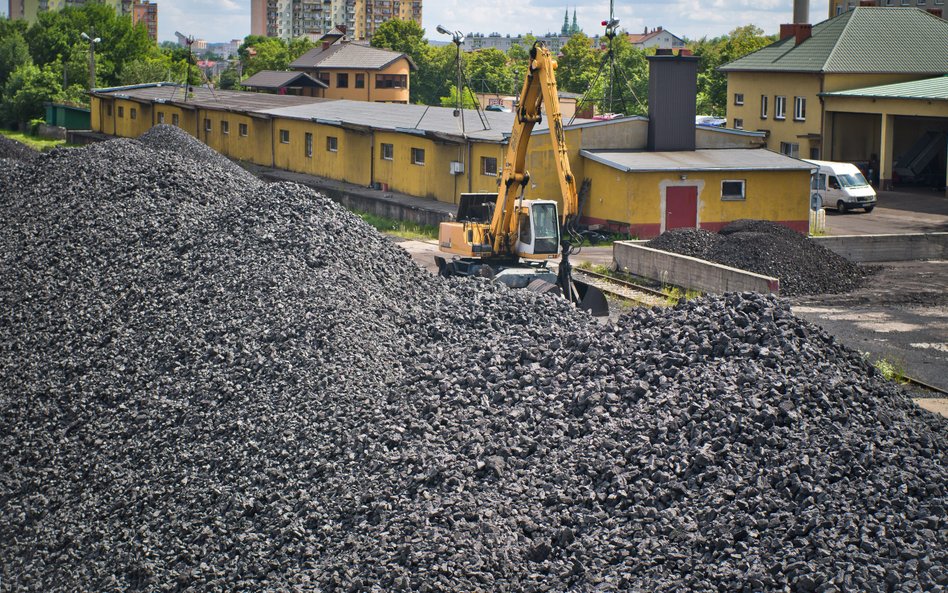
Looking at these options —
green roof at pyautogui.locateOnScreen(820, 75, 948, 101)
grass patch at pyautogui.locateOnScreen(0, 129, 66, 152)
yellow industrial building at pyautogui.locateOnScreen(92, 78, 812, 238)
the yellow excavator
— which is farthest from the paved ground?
grass patch at pyautogui.locateOnScreen(0, 129, 66, 152)

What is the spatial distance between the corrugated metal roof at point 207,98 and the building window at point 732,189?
23.5 m

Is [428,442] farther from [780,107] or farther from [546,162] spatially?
[780,107]

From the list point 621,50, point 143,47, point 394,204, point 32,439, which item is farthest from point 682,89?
point 143,47

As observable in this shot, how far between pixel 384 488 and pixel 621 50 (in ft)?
306

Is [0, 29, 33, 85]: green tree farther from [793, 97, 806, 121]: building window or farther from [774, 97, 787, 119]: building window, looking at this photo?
[793, 97, 806, 121]: building window

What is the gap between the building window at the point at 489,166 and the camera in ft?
112

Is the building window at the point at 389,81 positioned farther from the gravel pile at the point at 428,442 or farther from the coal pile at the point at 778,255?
the gravel pile at the point at 428,442

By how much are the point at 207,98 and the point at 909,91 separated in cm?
3398

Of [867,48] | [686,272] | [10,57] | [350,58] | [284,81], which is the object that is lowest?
[686,272]

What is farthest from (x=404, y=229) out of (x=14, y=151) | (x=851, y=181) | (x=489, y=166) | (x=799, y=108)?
(x=799, y=108)

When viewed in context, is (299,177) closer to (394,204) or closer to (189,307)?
(394,204)

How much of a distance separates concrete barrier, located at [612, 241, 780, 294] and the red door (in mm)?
4136

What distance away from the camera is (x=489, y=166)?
34.4 metres

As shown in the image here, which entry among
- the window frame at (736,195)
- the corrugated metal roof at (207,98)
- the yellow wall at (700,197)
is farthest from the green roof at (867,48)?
the corrugated metal roof at (207,98)
